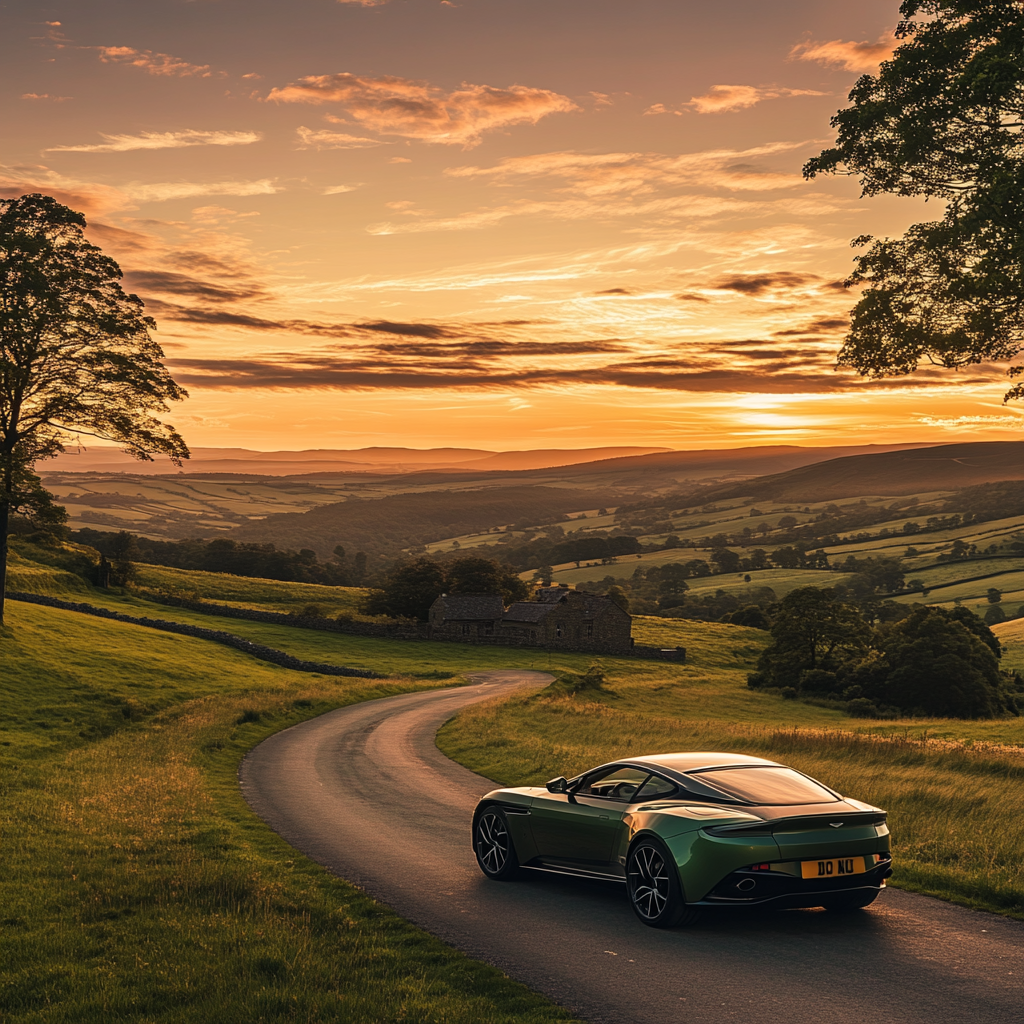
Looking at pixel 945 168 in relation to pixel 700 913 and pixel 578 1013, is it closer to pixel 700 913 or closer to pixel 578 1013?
pixel 700 913

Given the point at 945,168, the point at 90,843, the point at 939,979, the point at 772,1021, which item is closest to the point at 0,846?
the point at 90,843

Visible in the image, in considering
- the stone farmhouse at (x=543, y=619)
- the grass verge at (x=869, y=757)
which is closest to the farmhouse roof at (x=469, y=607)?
the stone farmhouse at (x=543, y=619)

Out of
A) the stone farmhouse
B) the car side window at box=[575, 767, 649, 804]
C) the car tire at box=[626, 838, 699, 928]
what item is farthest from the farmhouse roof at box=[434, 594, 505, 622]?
the car tire at box=[626, 838, 699, 928]

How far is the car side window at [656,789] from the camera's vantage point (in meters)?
10.3

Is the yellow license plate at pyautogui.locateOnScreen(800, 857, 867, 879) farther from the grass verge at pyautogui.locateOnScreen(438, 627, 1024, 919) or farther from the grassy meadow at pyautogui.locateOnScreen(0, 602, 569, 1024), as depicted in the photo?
the grassy meadow at pyautogui.locateOnScreen(0, 602, 569, 1024)

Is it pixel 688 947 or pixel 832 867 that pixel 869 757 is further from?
pixel 688 947

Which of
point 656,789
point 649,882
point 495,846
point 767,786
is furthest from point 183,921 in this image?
point 767,786

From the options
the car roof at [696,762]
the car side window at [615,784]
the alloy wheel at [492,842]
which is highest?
the car roof at [696,762]

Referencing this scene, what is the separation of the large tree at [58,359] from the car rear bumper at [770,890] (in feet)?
111

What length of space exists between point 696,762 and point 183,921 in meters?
5.90

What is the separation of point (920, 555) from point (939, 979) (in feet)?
520

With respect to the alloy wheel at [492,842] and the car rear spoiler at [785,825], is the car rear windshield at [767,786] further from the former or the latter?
the alloy wheel at [492,842]

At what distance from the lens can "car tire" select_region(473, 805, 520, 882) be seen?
38.8 ft

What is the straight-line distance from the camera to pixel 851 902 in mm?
9930
